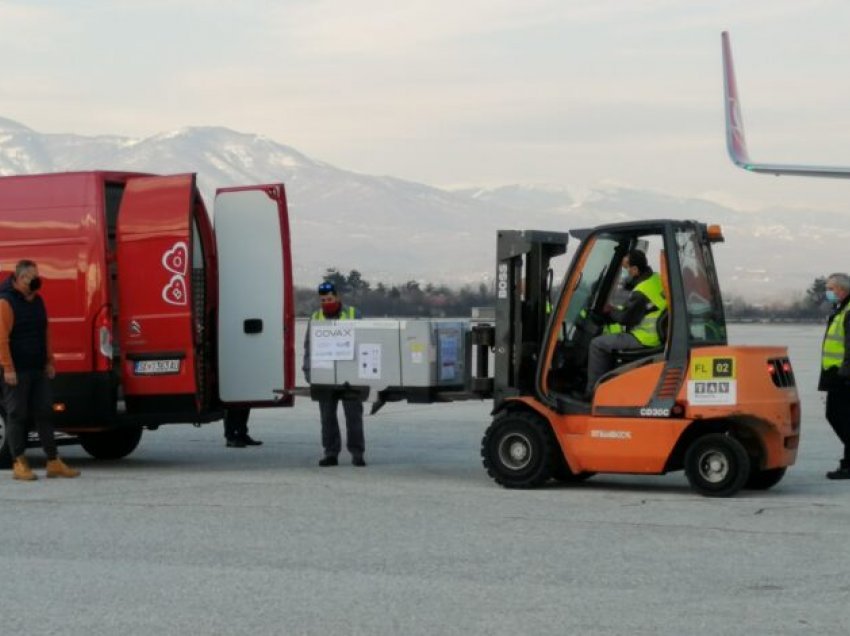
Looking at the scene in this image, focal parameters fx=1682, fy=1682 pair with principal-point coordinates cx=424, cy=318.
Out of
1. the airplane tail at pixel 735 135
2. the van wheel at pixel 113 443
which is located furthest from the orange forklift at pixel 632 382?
the airplane tail at pixel 735 135

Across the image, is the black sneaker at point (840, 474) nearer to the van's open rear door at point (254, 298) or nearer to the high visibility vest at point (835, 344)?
the high visibility vest at point (835, 344)

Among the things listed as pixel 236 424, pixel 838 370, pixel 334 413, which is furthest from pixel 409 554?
pixel 236 424

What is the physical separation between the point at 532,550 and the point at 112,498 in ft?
12.8

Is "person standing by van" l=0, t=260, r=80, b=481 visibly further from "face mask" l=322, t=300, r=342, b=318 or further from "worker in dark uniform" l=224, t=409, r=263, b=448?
"worker in dark uniform" l=224, t=409, r=263, b=448

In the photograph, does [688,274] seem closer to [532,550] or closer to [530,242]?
[530,242]

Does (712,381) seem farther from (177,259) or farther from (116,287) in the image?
(116,287)

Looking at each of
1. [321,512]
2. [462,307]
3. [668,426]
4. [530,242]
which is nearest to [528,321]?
[530,242]

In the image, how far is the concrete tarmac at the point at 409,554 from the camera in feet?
25.1

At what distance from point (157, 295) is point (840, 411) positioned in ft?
18.9

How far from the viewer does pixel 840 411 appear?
545 inches

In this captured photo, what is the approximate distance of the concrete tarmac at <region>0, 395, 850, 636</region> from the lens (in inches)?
301

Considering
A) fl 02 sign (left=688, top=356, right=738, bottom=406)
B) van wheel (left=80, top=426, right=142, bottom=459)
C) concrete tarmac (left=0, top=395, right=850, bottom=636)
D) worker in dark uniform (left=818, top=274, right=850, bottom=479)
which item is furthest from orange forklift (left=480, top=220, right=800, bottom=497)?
van wheel (left=80, top=426, right=142, bottom=459)

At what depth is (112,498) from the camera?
12219 millimetres

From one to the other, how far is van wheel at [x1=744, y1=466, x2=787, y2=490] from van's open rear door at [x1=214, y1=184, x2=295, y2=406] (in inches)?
164
